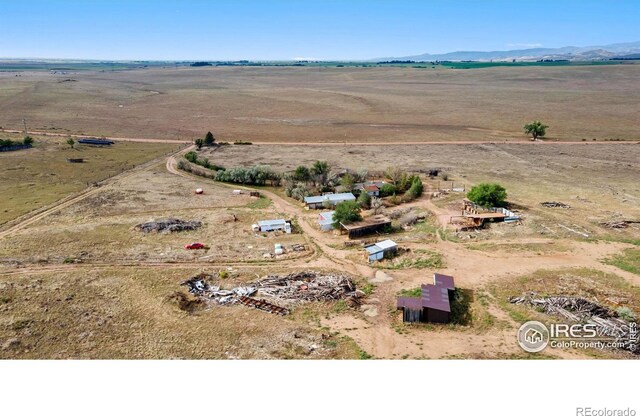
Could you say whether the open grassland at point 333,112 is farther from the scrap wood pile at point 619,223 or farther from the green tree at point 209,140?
the scrap wood pile at point 619,223

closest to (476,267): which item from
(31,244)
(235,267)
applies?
(235,267)

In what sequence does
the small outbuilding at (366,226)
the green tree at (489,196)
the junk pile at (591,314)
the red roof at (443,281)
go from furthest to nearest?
1. the green tree at (489,196)
2. the small outbuilding at (366,226)
3. the red roof at (443,281)
4. the junk pile at (591,314)

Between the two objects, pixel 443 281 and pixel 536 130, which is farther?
pixel 536 130

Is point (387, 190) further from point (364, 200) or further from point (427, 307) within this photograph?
point (427, 307)

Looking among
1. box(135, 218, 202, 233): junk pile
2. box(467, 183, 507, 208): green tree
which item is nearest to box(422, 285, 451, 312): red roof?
box(467, 183, 507, 208): green tree

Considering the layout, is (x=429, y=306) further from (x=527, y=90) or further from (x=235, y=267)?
(x=527, y=90)

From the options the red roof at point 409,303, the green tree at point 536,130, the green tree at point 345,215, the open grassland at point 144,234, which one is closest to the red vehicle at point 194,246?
the open grassland at point 144,234

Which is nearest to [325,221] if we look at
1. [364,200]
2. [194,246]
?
[364,200]
